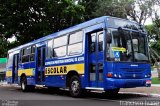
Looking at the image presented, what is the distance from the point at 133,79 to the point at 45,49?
6852 millimetres

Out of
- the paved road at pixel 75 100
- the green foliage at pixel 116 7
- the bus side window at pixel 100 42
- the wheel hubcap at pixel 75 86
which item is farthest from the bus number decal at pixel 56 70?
→ the green foliage at pixel 116 7

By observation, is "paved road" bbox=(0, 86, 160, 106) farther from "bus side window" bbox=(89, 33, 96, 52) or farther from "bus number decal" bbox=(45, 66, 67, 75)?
"bus side window" bbox=(89, 33, 96, 52)

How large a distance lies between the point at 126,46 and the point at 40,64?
7.34 m

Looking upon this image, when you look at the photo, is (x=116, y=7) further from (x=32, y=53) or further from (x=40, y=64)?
(x=40, y=64)

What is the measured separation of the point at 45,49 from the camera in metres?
19.2

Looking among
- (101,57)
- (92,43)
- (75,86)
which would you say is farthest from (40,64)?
(101,57)

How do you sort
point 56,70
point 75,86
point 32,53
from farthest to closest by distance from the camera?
point 32,53, point 56,70, point 75,86

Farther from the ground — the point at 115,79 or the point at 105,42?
the point at 105,42

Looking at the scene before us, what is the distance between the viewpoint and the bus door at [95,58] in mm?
13984

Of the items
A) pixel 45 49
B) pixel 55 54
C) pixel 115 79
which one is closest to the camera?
pixel 115 79

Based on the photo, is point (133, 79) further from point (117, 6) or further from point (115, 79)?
point (117, 6)

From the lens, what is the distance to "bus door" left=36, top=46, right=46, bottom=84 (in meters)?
19.4

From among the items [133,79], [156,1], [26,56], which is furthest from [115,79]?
[156,1]

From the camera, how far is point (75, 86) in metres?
15.6
